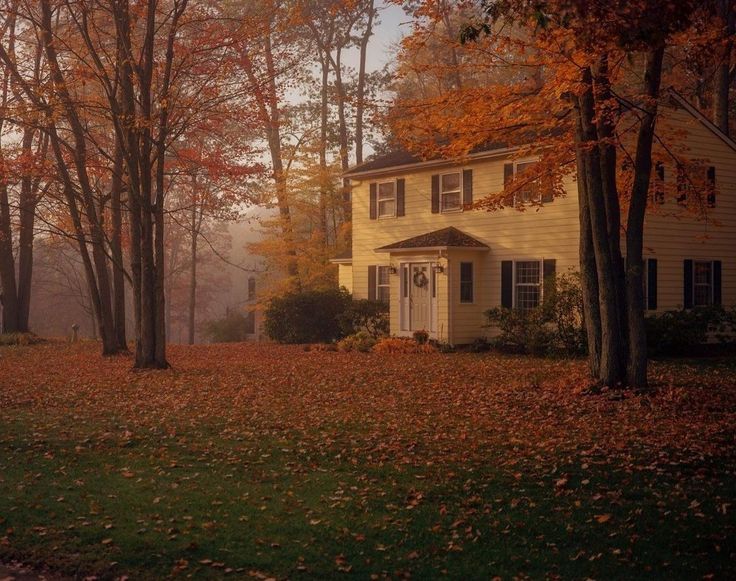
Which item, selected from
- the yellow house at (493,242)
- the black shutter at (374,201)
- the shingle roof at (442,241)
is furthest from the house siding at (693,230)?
the black shutter at (374,201)

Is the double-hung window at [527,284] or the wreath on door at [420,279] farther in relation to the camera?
the wreath on door at [420,279]

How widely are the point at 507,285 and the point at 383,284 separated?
5434 mm

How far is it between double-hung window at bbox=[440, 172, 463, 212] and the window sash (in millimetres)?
1951

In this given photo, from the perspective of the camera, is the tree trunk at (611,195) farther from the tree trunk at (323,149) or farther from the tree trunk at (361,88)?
the tree trunk at (361,88)

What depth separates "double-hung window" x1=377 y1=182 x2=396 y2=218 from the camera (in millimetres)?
27641

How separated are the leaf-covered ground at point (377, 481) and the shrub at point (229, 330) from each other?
89.9 feet

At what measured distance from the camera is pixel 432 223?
86.3 feet

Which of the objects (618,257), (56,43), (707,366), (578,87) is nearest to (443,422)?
(618,257)

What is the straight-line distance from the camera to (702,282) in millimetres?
23578

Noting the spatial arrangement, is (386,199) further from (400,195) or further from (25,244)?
(25,244)

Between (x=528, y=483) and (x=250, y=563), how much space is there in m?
3.13

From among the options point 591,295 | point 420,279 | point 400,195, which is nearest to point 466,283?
point 420,279

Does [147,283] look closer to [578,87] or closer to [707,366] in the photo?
[578,87]

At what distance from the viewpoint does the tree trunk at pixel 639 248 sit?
1348 centimetres
